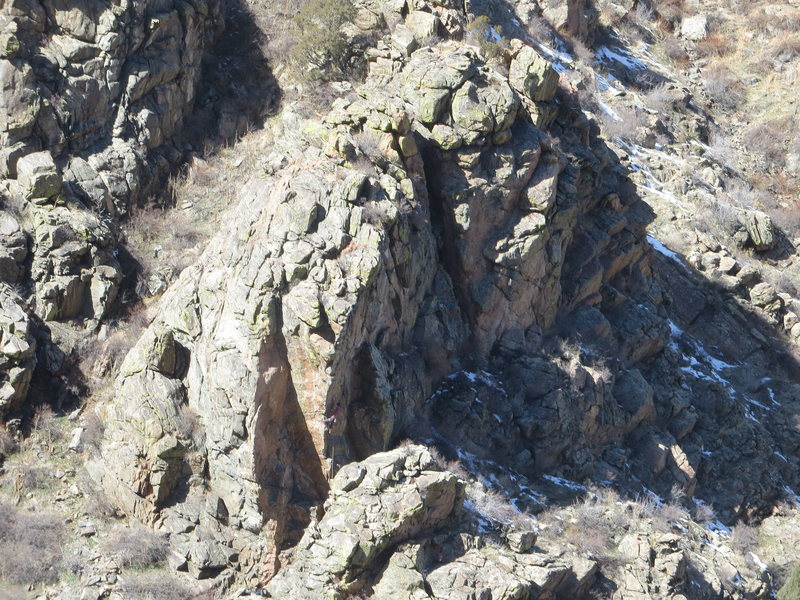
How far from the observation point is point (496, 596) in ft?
59.8

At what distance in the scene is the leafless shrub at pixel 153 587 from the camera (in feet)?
61.4

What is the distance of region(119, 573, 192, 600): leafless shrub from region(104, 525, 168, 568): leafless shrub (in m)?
0.28

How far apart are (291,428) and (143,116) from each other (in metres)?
9.92

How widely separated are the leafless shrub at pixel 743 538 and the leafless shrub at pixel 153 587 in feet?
41.9

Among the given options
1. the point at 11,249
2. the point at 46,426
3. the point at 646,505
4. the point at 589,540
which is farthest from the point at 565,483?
the point at 11,249

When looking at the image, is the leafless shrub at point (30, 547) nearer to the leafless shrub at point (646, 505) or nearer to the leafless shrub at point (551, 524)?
the leafless shrub at point (551, 524)

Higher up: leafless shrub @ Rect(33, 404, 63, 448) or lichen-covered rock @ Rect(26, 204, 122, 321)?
lichen-covered rock @ Rect(26, 204, 122, 321)

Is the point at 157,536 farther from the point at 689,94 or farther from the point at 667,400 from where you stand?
the point at 689,94

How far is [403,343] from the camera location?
2216 cm

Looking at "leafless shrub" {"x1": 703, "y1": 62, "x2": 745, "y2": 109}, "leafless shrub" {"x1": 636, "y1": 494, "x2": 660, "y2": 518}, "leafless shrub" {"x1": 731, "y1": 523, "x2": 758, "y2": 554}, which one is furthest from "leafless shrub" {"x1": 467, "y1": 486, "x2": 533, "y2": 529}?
"leafless shrub" {"x1": 703, "y1": 62, "x2": 745, "y2": 109}

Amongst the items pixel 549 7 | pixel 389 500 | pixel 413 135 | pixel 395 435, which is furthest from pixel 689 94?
pixel 389 500

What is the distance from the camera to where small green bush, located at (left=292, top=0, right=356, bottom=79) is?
27.4 m

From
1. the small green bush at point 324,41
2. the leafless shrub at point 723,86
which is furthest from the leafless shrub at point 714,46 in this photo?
the small green bush at point 324,41

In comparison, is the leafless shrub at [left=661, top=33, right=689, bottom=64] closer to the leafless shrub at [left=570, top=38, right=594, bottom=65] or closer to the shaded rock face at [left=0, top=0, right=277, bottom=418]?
the leafless shrub at [left=570, top=38, right=594, bottom=65]
